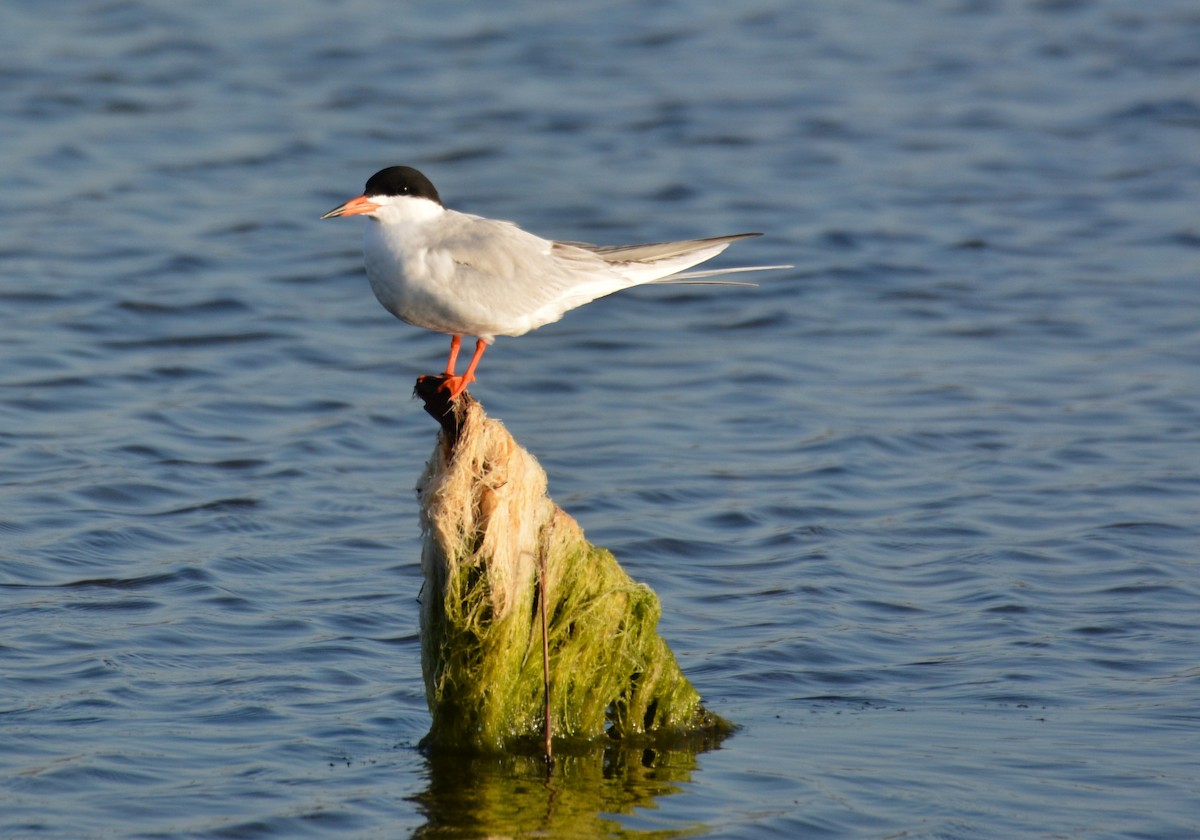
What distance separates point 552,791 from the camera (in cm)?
639

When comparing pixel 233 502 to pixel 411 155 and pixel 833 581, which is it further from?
pixel 411 155

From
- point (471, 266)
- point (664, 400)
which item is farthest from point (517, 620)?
point (664, 400)

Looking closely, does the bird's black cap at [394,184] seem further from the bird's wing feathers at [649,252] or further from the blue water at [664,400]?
the blue water at [664,400]

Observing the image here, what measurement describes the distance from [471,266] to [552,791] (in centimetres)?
207

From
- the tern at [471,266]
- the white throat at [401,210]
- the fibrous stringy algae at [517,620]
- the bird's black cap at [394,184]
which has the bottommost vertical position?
the fibrous stringy algae at [517,620]

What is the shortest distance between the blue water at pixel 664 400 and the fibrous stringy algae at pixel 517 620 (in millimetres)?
286

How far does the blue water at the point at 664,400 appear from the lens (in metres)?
6.79

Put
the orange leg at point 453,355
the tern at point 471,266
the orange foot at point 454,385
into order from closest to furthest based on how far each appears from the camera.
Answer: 1. the orange foot at point 454,385
2. the orange leg at point 453,355
3. the tern at point 471,266

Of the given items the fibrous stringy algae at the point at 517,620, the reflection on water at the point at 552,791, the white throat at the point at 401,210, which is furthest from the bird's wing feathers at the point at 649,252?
the reflection on water at the point at 552,791

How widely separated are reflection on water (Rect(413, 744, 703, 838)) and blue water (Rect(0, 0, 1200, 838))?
0.05 metres

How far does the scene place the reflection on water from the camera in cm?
615

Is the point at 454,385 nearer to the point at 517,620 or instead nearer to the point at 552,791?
the point at 517,620

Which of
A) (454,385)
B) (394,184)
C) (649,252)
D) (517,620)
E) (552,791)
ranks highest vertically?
(394,184)

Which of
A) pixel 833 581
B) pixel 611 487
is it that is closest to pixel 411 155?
pixel 611 487
